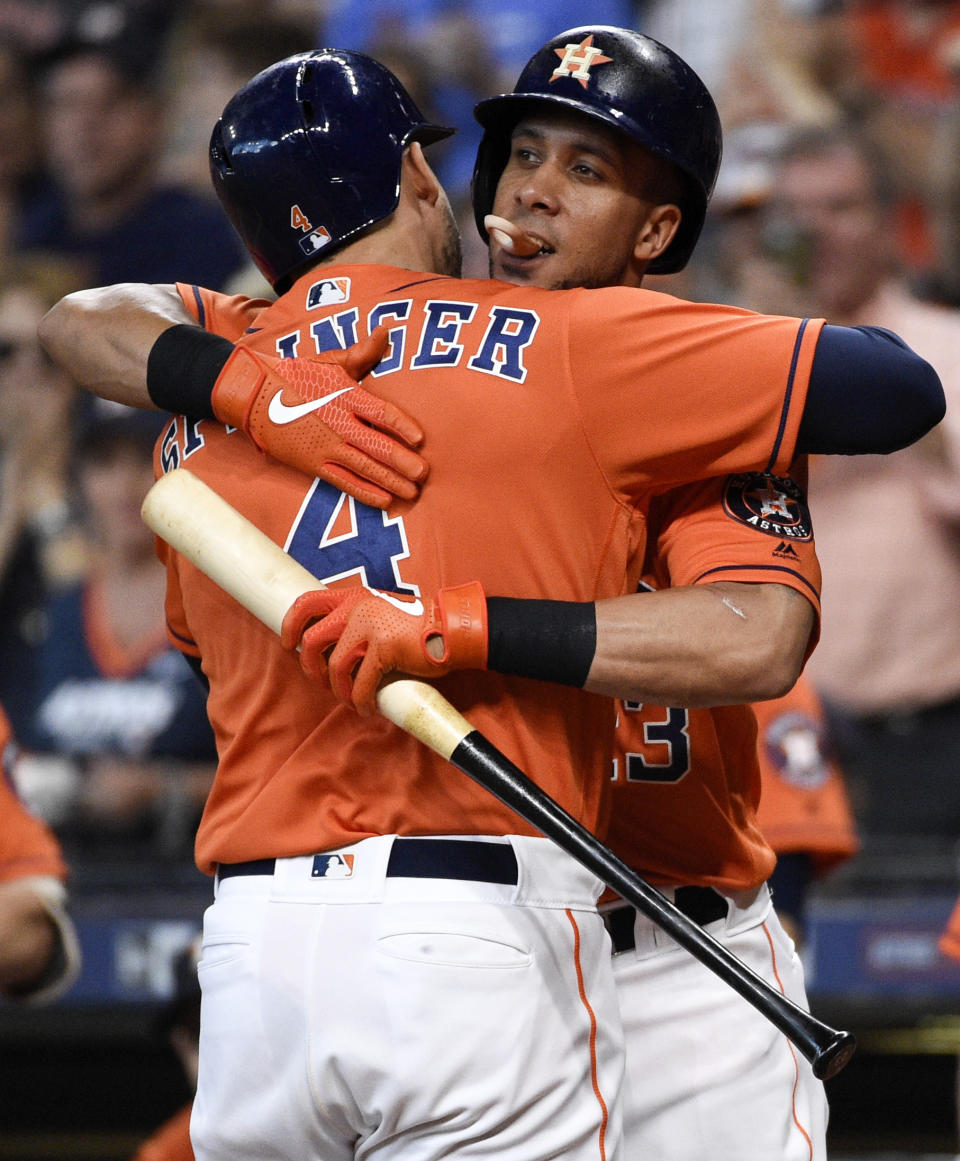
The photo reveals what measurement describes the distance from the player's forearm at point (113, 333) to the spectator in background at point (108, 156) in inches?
148

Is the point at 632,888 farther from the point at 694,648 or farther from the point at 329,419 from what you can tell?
the point at 329,419

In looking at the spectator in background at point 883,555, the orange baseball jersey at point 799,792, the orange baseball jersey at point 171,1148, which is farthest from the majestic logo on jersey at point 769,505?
the spectator in background at point 883,555

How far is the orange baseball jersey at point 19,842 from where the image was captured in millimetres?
3023

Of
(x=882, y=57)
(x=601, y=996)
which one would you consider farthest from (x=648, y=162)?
(x=882, y=57)

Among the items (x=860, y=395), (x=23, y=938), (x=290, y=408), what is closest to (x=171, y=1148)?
(x=23, y=938)

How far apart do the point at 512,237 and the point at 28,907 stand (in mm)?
1636

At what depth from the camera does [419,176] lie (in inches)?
87.1

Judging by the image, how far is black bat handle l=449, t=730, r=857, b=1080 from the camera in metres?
1.77

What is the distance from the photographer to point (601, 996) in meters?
1.85

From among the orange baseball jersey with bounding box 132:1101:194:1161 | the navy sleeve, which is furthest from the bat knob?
the orange baseball jersey with bounding box 132:1101:194:1161

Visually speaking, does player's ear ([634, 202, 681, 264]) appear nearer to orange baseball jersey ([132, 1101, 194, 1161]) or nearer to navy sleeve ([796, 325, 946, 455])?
navy sleeve ([796, 325, 946, 455])

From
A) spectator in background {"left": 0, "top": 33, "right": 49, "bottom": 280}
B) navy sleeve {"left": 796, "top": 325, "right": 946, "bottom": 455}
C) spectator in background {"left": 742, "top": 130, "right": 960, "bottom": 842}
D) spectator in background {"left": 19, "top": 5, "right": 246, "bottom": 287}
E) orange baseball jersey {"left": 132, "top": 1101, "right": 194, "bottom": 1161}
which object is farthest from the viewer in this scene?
spectator in background {"left": 0, "top": 33, "right": 49, "bottom": 280}

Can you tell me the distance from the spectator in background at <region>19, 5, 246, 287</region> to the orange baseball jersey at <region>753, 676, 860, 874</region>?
3550 mm

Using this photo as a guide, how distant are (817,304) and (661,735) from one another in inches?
120
